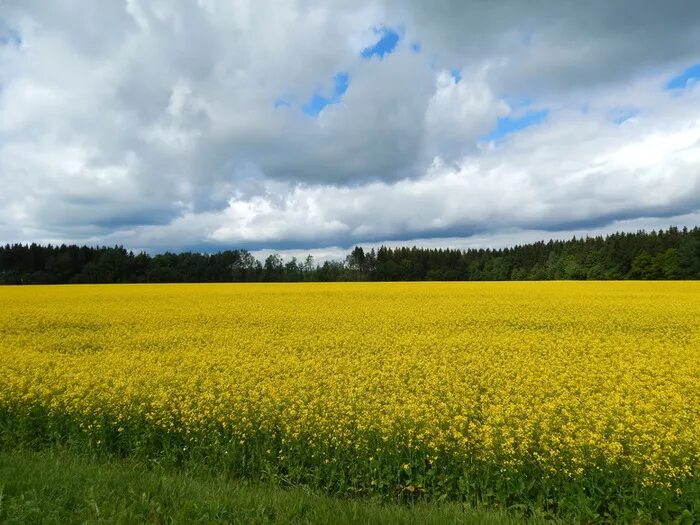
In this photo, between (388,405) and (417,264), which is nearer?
(388,405)

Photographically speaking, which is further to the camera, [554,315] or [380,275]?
[380,275]

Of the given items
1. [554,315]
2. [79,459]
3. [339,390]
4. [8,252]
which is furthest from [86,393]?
[8,252]

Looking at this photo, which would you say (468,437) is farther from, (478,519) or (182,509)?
(182,509)

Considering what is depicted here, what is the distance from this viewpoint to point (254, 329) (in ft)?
48.0

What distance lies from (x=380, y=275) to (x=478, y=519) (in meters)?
82.9

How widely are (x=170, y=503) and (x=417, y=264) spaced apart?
3278 inches

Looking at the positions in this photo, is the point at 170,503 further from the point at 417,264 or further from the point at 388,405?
the point at 417,264

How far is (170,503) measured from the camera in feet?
13.6

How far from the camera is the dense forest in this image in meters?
66.4

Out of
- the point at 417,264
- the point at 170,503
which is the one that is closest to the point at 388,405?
the point at 170,503

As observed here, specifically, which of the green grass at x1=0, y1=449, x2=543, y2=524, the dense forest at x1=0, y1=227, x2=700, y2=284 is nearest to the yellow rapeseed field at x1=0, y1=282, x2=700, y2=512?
the green grass at x1=0, y1=449, x2=543, y2=524

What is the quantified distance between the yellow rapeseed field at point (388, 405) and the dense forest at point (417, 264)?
199 feet

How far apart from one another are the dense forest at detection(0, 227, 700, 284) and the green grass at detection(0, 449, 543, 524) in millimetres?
68255

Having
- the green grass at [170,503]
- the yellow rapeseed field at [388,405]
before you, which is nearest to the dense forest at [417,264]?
the yellow rapeseed field at [388,405]
